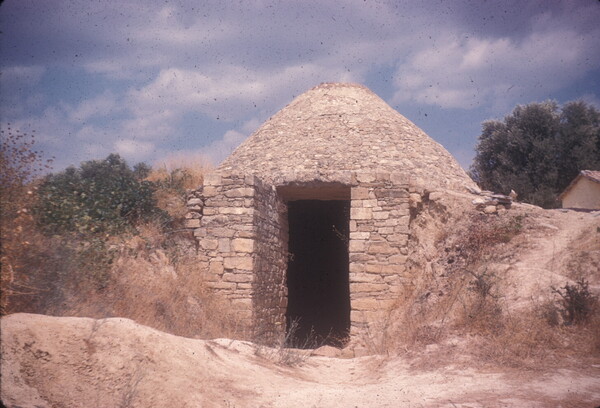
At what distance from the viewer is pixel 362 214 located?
291 inches

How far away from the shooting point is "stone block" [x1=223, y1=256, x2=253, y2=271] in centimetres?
677

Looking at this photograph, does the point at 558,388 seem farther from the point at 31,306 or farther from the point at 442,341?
the point at 31,306

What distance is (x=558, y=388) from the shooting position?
147 inches

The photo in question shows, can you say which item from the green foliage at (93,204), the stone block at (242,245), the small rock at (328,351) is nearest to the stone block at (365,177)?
the stone block at (242,245)

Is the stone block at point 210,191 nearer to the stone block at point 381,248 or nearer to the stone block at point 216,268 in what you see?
the stone block at point 216,268

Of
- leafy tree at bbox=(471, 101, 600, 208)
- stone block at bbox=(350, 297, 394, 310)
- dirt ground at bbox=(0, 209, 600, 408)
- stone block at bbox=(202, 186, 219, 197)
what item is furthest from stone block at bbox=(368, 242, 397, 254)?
leafy tree at bbox=(471, 101, 600, 208)

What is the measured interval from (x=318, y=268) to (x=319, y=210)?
176 cm

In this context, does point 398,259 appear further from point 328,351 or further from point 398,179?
point 328,351

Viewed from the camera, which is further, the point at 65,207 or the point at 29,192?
the point at 65,207

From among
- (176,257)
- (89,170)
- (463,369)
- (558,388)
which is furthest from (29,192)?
(89,170)

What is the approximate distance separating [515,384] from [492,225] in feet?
11.5

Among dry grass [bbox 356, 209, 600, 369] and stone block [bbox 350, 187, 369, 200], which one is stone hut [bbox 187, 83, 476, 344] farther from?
dry grass [bbox 356, 209, 600, 369]

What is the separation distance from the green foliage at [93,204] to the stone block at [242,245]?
1.57 metres

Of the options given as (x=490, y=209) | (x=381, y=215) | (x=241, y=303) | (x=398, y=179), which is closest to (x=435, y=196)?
(x=398, y=179)
